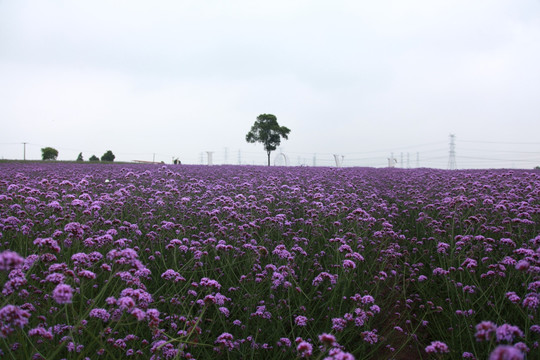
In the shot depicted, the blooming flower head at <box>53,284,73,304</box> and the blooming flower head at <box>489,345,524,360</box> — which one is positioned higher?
the blooming flower head at <box>489,345,524,360</box>

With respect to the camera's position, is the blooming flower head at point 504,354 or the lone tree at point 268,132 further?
the lone tree at point 268,132

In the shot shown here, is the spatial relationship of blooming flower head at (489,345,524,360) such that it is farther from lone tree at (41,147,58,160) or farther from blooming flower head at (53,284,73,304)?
lone tree at (41,147,58,160)

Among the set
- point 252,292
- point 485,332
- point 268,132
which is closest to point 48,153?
point 268,132

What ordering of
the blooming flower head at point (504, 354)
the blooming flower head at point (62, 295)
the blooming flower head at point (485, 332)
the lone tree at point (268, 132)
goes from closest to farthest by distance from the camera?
the blooming flower head at point (504, 354) < the blooming flower head at point (485, 332) < the blooming flower head at point (62, 295) < the lone tree at point (268, 132)

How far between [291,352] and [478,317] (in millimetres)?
1799

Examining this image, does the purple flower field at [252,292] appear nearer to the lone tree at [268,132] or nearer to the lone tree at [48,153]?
the lone tree at [268,132]

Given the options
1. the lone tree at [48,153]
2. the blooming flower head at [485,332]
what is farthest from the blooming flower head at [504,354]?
the lone tree at [48,153]

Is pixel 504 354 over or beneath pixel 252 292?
over

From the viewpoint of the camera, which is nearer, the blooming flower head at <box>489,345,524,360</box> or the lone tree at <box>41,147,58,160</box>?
the blooming flower head at <box>489,345,524,360</box>

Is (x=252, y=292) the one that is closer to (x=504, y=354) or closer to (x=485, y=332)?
(x=485, y=332)

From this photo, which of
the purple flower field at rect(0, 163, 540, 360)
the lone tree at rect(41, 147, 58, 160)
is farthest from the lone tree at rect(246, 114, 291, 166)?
the purple flower field at rect(0, 163, 540, 360)

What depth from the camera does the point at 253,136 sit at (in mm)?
58531

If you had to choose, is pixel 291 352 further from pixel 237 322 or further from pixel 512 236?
pixel 512 236

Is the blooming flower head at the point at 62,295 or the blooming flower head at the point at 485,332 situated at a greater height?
the blooming flower head at the point at 62,295
